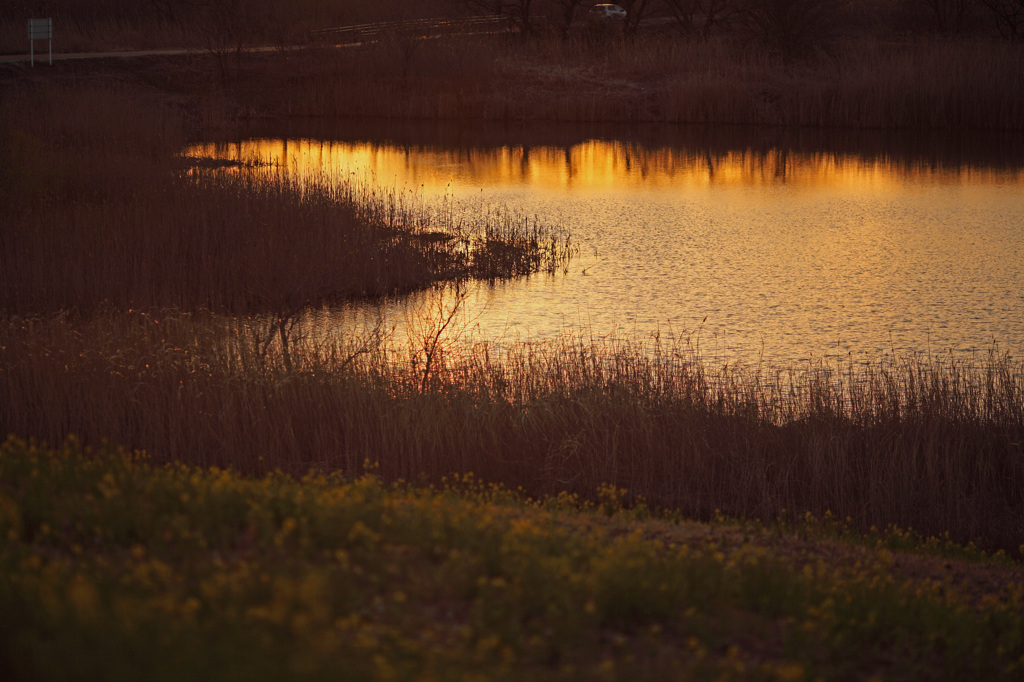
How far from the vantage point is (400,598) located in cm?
Result: 396

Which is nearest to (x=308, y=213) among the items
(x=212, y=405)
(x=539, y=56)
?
(x=212, y=405)

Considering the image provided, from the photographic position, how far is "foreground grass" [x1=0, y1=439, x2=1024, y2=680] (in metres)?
3.48

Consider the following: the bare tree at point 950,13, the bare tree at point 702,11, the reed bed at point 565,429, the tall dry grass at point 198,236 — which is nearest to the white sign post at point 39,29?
the tall dry grass at point 198,236

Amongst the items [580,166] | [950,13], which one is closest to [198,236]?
[580,166]

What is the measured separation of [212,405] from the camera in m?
9.77

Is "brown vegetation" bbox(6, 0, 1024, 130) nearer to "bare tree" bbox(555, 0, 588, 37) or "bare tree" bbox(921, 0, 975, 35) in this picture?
"bare tree" bbox(555, 0, 588, 37)

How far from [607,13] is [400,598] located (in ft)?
190

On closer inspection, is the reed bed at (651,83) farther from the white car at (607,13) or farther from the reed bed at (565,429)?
the reed bed at (565,429)

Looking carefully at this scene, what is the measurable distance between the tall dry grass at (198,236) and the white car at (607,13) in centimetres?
3702

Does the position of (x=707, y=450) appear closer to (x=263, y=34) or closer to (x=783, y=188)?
(x=783, y=188)

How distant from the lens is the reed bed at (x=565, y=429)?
908 centimetres

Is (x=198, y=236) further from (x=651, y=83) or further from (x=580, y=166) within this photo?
(x=651, y=83)

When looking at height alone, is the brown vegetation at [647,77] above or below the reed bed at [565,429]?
above

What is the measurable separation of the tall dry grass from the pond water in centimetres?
98
